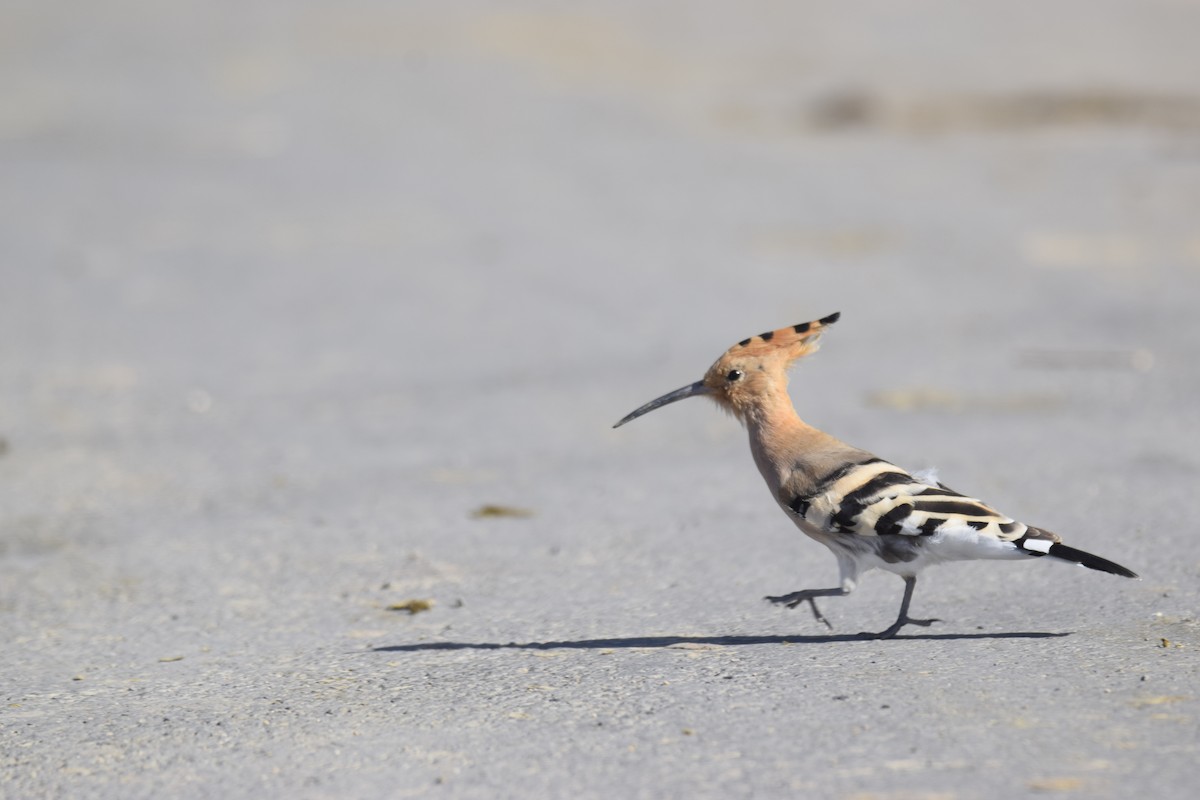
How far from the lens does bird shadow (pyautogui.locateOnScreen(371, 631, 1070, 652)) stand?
4742 millimetres

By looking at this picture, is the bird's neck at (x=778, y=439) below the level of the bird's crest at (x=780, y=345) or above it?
below

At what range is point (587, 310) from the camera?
32.0ft

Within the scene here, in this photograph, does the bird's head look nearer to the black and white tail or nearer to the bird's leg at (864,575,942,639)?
the bird's leg at (864,575,942,639)

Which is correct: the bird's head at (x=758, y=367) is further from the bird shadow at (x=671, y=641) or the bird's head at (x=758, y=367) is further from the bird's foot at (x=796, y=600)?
the bird shadow at (x=671, y=641)

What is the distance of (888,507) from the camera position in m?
4.61

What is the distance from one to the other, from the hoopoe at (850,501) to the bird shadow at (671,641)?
0.29 ft

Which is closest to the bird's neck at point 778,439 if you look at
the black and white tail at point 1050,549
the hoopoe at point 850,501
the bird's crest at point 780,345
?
the hoopoe at point 850,501

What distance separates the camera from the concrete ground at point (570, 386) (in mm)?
4078

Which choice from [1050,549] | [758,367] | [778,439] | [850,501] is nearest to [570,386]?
[758,367]

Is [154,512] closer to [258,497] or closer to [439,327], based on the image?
[258,497]

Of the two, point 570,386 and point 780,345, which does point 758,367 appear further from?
point 570,386

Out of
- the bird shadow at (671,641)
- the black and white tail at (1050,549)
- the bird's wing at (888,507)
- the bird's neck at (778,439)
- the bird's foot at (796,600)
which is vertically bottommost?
the bird shadow at (671,641)

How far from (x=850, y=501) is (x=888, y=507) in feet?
0.37

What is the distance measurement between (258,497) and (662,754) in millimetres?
3325
